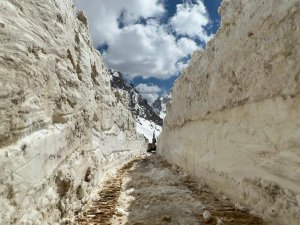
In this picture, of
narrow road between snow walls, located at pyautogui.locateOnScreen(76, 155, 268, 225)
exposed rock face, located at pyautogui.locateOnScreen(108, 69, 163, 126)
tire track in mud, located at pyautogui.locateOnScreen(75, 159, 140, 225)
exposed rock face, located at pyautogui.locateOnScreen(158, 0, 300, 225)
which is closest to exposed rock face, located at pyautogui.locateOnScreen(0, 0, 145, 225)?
tire track in mud, located at pyautogui.locateOnScreen(75, 159, 140, 225)

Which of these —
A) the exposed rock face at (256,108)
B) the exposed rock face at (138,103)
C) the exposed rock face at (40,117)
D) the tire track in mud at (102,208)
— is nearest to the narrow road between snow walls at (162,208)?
the tire track in mud at (102,208)

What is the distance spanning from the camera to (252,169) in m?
4.89

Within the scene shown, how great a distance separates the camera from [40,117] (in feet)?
12.0

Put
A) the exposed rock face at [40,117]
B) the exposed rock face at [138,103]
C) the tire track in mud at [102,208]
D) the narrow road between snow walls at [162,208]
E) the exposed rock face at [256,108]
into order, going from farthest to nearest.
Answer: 1. the exposed rock face at [138,103]
2. the tire track in mud at [102,208]
3. the narrow road between snow walls at [162,208]
4. the exposed rock face at [256,108]
5. the exposed rock face at [40,117]

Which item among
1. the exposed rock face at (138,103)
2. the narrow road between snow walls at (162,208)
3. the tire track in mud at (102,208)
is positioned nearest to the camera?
the narrow road between snow walls at (162,208)

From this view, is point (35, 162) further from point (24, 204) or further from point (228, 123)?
point (228, 123)

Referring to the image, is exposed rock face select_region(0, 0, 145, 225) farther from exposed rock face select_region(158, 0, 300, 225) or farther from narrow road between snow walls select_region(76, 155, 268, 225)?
exposed rock face select_region(158, 0, 300, 225)

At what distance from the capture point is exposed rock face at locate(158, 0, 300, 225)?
12.8 feet

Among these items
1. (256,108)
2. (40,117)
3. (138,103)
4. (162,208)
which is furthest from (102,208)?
(138,103)

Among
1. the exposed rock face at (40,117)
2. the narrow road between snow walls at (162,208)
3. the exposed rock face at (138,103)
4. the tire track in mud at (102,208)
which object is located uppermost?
the exposed rock face at (138,103)

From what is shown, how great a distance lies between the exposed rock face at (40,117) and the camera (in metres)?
2.93

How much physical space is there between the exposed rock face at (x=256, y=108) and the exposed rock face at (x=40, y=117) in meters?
2.68

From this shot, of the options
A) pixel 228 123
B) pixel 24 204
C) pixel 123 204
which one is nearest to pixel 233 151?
pixel 228 123

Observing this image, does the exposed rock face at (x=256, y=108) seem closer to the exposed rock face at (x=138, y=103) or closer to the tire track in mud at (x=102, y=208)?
the tire track in mud at (x=102, y=208)
